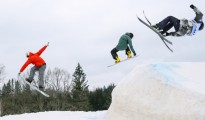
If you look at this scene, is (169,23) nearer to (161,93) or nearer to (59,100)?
(161,93)

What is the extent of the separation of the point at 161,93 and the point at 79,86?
2310 inches

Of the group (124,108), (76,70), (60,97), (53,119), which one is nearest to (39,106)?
(60,97)

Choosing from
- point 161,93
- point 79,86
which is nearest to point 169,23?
Answer: point 161,93

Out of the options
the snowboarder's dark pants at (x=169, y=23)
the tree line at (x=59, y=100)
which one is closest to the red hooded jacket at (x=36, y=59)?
the snowboarder's dark pants at (x=169, y=23)

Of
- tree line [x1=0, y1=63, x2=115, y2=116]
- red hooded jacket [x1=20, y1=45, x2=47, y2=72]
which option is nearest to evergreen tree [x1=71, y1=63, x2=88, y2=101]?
tree line [x1=0, y1=63, x2=115, y2=116]

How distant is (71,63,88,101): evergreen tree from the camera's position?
218 feet

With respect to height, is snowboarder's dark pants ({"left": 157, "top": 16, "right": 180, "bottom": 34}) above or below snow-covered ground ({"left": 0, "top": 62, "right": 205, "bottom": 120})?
above

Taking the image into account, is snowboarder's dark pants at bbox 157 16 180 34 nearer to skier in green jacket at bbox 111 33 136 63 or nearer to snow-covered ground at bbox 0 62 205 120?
skier in green jacket at bbox 111 33 136 63

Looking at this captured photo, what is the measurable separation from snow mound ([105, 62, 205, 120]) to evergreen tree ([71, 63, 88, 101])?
55.3m

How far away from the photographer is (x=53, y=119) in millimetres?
17703

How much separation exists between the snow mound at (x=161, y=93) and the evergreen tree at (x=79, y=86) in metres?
55.3

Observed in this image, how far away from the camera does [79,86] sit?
224 feet

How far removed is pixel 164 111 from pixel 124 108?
4.75 ft

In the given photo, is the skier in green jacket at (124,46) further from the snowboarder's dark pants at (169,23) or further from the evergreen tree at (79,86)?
the evergreen tree at (79,86)
